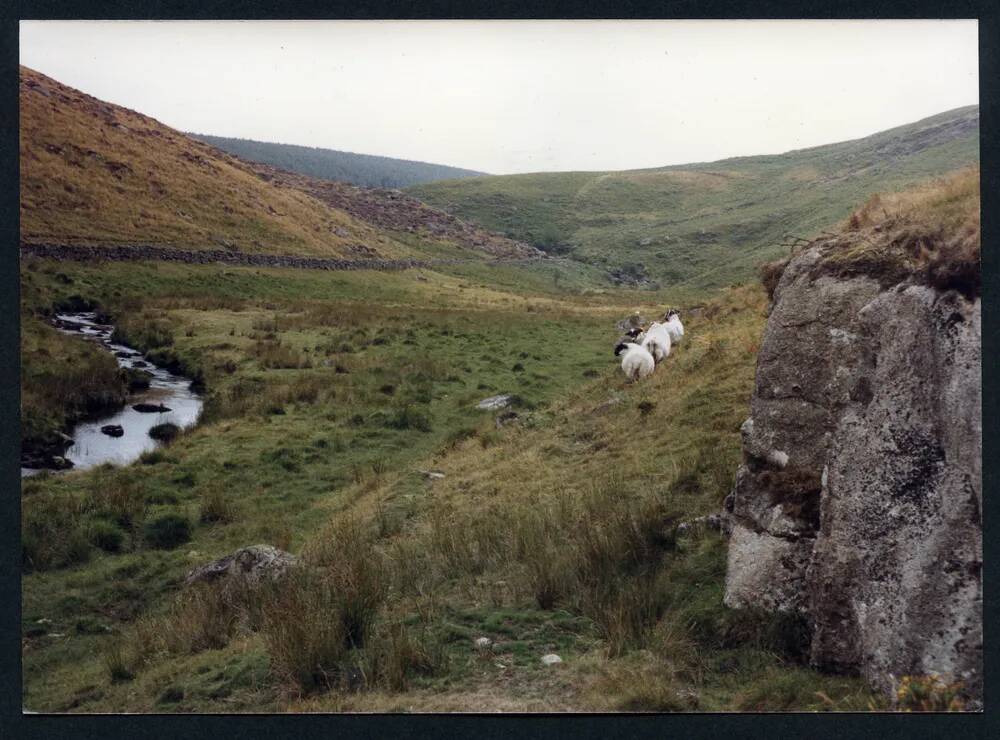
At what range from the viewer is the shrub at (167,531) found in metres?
9.69

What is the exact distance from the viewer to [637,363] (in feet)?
46.0

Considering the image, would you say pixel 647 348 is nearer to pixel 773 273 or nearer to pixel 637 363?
pixel 637 363

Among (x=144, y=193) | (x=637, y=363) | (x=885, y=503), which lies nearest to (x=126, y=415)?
(x=637, y=363)

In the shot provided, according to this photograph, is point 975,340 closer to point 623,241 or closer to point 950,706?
point 950,706

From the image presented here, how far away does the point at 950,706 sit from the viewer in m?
4.69

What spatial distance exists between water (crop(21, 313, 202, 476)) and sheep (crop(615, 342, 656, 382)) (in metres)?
9.02

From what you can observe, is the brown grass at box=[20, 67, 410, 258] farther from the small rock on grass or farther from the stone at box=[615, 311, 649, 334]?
the stone at box=[615, 311, 649, 334]

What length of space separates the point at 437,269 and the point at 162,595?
181ft

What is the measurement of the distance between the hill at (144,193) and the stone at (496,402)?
8942mm

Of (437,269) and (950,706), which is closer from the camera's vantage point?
(950,706)

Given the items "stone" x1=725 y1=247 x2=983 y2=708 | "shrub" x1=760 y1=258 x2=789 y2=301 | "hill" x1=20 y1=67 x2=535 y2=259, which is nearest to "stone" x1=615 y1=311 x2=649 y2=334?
"hill" x1=20 y1=67 x2=535 y2=259

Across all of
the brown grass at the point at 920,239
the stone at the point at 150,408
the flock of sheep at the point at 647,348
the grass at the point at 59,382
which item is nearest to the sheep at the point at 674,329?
the flock of sheep at the point at 647,348

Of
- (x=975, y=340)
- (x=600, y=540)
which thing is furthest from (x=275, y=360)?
(x=975, y=340)

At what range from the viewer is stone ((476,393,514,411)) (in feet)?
50.6
